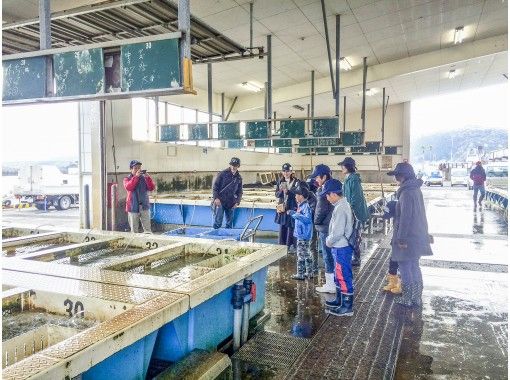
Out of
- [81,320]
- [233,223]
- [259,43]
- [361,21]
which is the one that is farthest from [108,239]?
[361,21]

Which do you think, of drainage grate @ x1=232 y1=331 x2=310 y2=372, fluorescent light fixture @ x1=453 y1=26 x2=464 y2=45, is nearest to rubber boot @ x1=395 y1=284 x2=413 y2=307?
drainage grate @ x1=232 y1=331 x2=310 y2=372

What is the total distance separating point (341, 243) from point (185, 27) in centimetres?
267

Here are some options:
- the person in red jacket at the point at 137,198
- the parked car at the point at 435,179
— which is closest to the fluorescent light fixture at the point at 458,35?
the person in red jacket at the point at 137,198

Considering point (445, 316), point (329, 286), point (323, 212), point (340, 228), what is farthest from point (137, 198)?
point (445, 316)

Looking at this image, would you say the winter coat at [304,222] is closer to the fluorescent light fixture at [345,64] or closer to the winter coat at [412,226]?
the winter coat at [412,226]

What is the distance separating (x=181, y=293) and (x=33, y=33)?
3.94 metres

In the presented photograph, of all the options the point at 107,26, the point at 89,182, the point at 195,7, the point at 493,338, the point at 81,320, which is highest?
the point at 195,7

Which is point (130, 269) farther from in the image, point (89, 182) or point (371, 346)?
point (89, 182)

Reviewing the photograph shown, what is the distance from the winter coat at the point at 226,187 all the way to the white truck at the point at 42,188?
11.2 m

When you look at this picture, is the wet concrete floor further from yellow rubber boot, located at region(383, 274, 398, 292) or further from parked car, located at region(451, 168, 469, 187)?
parked car, located at region(451, 168, 469, 187)

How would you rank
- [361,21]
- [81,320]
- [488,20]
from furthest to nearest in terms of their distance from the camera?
[488,20] → [361,21] → [81,320]

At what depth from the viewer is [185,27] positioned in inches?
126

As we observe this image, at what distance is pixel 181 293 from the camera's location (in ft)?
8.21

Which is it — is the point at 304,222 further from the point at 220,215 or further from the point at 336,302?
the point at 220,215
